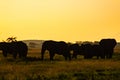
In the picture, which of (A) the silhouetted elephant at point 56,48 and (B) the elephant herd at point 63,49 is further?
(B) the elephant herd at point 63,49

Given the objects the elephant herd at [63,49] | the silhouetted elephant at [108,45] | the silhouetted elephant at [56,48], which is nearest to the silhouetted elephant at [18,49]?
the elephant herd at [63,49]

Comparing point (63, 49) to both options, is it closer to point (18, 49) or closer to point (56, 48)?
point (56, 48)

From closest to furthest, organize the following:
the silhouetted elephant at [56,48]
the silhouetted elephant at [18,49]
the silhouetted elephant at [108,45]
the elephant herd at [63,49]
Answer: the silhouetted elephant at [56,48], the elephant herd at [63,49], the silhouetted elephant at [18,49], the silhouetted elephant at [108,45]

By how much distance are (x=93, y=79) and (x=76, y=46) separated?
32622mm

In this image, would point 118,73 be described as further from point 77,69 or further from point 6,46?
point 6,46

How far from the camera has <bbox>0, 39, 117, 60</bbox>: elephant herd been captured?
47094mm

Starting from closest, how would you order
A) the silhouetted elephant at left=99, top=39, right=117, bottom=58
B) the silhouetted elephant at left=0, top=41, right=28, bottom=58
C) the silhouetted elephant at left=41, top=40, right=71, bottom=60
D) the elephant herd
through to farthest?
the silhouetted elephant at left=41, top=40, right=71, bottom=60 → the elephant herd → the silhouetted elephant at left=0, top=41, right=28, bottom=58 → the silhouetted elephant at left=99, top=39, right=117, bottom=58

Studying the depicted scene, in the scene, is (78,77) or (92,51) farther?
(92,51)

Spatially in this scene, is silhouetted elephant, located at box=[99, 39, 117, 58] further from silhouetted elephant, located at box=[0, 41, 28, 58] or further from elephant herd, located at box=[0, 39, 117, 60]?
silhouetted elephant, located at box=[0, 41, 28, 58]

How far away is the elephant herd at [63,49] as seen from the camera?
47094 millimetres

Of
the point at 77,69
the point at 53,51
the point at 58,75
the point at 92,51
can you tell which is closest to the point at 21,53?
the point at 53,51

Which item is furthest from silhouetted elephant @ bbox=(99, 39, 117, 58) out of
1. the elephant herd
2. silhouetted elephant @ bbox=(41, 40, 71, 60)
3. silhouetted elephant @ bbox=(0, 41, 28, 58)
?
silhouetted elephant @ bbox=(0, 41, 28, 58)

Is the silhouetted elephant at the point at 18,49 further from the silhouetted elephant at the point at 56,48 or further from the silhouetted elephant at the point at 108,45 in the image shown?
the silhouetted elephant at the point at 108,45

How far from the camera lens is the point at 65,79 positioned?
72.6 feet
